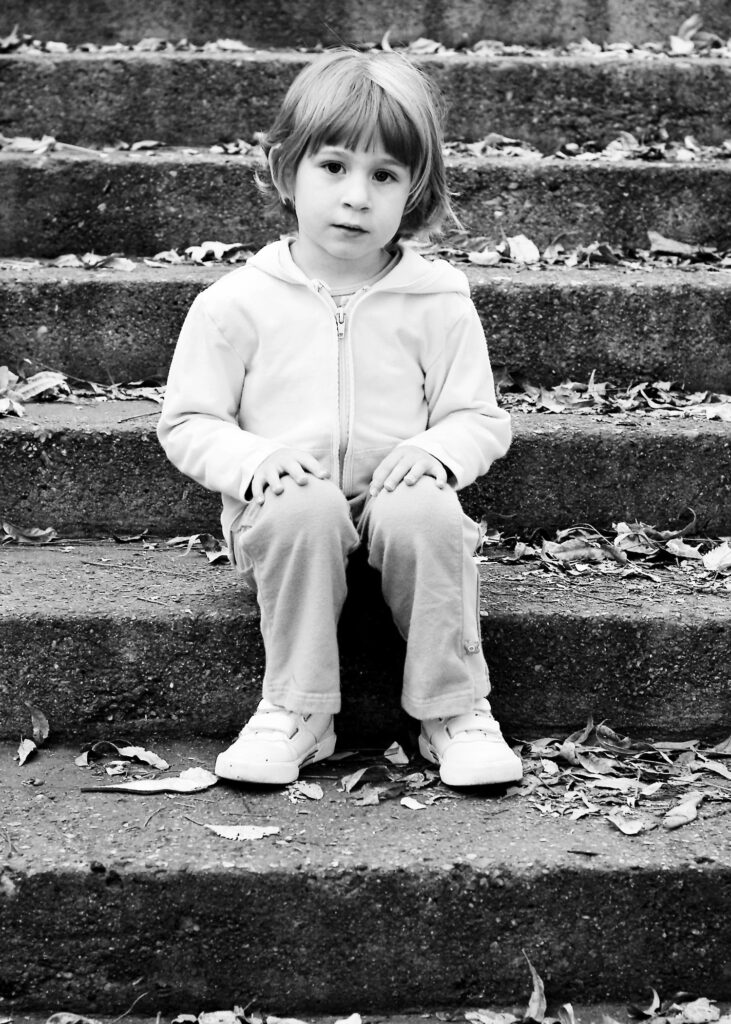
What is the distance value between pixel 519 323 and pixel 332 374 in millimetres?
833

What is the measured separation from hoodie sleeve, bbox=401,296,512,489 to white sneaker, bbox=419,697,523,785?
45cm

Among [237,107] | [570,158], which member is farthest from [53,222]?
[570,158]

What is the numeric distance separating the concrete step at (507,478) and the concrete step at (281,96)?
1.37 m

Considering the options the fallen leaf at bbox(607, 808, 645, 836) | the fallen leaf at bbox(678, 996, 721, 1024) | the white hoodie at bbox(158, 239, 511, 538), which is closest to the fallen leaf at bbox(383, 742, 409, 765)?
the fallen leaf at bbox(607, 808, 645, 836)

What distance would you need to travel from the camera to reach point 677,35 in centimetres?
437

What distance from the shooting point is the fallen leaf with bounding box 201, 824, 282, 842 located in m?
1.97

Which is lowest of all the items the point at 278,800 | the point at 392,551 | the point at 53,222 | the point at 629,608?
the point at 278,800

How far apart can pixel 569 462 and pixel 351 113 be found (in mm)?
962

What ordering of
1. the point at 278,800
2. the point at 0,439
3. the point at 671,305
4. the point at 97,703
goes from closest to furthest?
the point at 278,800 → the point at 97,703 → the point at 0,439 → the point at 671,305

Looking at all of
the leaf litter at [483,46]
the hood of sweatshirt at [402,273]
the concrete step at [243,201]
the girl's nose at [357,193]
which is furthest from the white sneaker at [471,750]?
the leaf litter at [483,46]

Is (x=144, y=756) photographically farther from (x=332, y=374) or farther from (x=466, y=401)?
(x=466, y=401)

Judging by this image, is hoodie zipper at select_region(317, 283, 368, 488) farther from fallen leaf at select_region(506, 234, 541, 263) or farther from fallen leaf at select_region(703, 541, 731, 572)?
fallen leaf at select_region(506, 234, 541, 263)

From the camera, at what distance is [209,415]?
2316 millimetres

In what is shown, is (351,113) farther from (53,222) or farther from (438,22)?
(438,22)
